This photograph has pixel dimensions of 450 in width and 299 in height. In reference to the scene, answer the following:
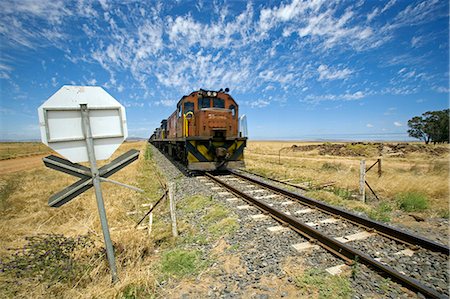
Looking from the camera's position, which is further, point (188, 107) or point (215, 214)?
point (188, 107)

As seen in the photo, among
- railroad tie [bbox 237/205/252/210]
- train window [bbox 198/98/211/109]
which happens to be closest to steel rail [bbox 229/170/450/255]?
railroad tie [bbox 237/205/252/210]

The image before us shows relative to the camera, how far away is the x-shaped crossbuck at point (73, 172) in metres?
2.33

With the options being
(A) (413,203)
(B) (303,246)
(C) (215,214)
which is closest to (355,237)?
(B) (303,246)

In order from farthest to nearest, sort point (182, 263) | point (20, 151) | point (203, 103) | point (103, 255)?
point (20, 151), point (203, 103), point (182, 263), point (103, 255)

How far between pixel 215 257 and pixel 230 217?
1538 mm

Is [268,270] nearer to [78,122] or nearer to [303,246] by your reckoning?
[303,246]

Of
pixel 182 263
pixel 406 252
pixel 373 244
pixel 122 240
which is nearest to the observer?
pixel 182 263

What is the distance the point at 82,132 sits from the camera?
7.97ft

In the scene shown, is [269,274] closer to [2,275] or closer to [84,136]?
[84,136]

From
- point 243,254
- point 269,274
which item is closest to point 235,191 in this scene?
point 243,254

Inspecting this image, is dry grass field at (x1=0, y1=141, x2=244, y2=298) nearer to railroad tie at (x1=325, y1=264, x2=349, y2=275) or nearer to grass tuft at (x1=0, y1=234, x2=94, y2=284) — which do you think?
grass tuft at (x1=0, y1=234, x2=94, y2=284)

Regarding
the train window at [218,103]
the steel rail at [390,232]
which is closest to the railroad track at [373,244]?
the steel rail at [390,232]

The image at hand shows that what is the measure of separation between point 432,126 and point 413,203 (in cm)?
5124

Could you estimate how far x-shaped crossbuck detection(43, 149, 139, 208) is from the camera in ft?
7.64
